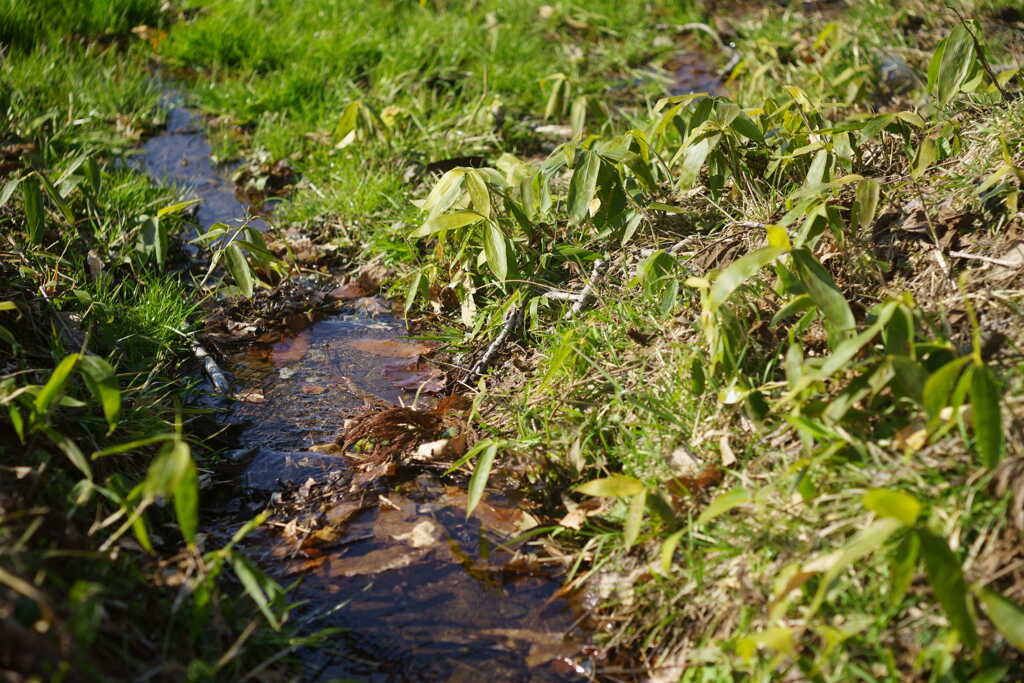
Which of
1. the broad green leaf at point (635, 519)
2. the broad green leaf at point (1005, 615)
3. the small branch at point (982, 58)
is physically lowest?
the broad green leaf at point (635, 519)

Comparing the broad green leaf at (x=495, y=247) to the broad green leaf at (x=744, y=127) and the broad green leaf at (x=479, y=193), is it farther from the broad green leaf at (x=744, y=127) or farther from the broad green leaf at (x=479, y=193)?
the broad green leaf at (x=744, y=127)

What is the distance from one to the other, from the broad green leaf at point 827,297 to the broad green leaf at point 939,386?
0.30 meters

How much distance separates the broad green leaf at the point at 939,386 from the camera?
1.57 meters

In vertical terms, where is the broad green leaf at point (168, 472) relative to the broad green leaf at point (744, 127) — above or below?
below

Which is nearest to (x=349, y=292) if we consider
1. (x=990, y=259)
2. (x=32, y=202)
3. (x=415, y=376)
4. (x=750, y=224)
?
(x=415, y=376)

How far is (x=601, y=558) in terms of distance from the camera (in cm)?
214

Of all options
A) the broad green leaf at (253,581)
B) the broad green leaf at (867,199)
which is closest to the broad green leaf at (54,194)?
the broad green leaf at (253,581)

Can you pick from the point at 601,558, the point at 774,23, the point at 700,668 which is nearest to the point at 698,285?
the point at 601,558

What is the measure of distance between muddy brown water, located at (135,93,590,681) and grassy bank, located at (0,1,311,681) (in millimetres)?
173

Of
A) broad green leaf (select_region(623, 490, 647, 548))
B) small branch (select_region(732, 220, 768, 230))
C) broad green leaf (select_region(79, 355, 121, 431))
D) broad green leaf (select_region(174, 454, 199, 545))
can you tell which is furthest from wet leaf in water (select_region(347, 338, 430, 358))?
broad green leaf (select_region(174, 454, 199, 545))

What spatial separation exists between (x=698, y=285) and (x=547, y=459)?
0.70m

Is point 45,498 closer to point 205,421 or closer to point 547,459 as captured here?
point 205,421

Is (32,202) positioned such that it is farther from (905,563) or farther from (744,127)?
(905,563)

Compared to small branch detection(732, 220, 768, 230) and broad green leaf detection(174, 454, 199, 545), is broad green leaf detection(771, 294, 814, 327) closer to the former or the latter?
small branch detection(732, 220, 768, 230)
